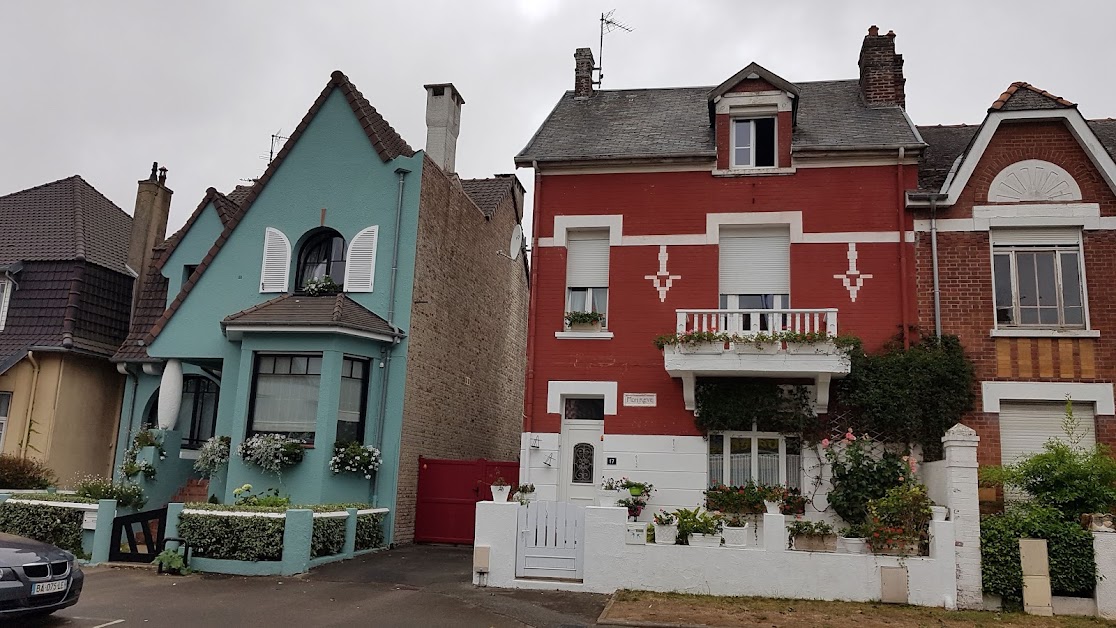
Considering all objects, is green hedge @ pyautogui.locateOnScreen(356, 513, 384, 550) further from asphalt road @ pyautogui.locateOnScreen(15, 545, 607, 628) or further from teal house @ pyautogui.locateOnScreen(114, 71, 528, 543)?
asphalt road @ pyautogui.locateOnScreen(15, 545, 607, 628)

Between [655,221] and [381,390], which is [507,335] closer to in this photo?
[381,390]

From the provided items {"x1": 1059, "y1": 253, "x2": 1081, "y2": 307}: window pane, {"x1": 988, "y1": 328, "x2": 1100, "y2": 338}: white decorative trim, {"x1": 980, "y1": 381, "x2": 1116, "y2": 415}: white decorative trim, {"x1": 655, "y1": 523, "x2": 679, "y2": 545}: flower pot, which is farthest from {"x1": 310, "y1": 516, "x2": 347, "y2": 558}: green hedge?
{"x1": 1059, "y1": 253, "x2": 1081, "y2": 307}: window pane

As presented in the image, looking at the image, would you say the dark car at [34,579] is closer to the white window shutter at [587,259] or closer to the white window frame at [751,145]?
the white window shutter at [587,259]

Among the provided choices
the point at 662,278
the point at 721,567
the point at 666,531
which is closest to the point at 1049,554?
the point at 721,567

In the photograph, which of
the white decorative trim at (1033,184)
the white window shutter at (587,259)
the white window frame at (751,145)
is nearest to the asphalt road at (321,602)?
the white window shutter at (587,259)

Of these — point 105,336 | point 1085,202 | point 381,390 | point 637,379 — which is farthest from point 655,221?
point 105,336

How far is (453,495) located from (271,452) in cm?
396

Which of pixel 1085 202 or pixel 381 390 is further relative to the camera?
pixel 381 390

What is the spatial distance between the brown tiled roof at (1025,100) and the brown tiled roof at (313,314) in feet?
41.2

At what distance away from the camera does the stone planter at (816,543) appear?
12.4 metres

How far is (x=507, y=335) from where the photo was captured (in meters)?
24.9

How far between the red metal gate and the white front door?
185 cm

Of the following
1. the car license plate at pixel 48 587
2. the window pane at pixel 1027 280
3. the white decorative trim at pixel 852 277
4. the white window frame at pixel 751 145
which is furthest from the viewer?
the white window frame at pixel 751 145

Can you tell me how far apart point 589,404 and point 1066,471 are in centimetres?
804
